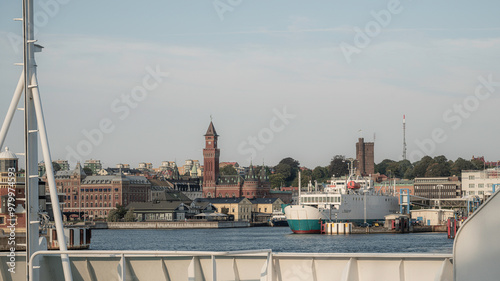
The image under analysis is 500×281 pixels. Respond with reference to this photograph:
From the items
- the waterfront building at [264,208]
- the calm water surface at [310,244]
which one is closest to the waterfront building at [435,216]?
the calm water surface at [310,244]

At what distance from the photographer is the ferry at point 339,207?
258ft

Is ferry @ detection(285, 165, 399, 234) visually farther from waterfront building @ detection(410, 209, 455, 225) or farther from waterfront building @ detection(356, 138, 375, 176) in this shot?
waterfront building @ detection(356, 138, 375, 176)

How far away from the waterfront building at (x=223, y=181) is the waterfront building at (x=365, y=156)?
2871 cm

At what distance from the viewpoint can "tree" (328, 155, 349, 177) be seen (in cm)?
18532

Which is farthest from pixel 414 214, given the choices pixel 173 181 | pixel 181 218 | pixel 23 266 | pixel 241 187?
pixel 23 266

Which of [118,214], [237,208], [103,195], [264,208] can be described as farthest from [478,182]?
[103,195]

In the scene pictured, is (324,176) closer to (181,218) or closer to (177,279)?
(181,218)

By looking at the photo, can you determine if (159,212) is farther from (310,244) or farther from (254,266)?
(254,266)

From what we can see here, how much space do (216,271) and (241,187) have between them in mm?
154514

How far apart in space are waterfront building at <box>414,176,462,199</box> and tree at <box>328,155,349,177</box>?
32.9 metres

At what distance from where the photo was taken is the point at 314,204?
83438 mm

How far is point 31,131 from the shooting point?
30.3 feet

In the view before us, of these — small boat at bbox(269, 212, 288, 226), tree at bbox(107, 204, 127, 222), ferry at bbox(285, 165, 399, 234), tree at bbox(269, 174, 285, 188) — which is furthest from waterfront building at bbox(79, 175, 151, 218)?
ferry at bbox(285, 165, 399, 234)

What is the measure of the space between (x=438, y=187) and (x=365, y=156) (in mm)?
36837
